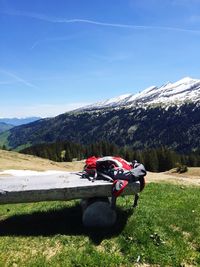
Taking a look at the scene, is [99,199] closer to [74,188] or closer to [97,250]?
[74,188]

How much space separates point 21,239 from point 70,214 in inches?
128

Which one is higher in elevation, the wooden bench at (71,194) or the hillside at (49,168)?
the wooden bench at (71,194)

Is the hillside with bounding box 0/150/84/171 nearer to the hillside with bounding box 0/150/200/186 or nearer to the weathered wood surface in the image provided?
the hillside with bounding box 0/150/200/186

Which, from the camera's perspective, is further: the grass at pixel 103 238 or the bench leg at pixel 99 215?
the bench leg at pixel 99 215

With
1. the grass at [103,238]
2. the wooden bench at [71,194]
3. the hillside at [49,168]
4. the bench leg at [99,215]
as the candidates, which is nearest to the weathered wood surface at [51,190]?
the wooden bench at [71,194]

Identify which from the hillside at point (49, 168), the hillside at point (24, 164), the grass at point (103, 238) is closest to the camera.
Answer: the grass at point (103, 238)

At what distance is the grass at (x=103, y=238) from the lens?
13.7 metres

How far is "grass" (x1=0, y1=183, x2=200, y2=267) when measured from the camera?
1370 cm

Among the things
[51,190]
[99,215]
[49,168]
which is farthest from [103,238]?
[49,168]

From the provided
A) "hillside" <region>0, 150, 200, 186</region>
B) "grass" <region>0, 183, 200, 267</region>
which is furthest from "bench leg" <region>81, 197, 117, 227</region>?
"hillside" <region>0, 150, 200, 186</region>

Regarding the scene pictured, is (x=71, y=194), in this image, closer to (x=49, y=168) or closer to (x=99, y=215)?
(x=99, y=215)

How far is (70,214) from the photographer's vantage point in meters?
17.9

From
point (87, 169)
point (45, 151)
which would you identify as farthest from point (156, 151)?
point (87, 169)

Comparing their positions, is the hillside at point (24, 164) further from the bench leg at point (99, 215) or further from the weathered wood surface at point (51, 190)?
the bench leg at point (99, 215)
